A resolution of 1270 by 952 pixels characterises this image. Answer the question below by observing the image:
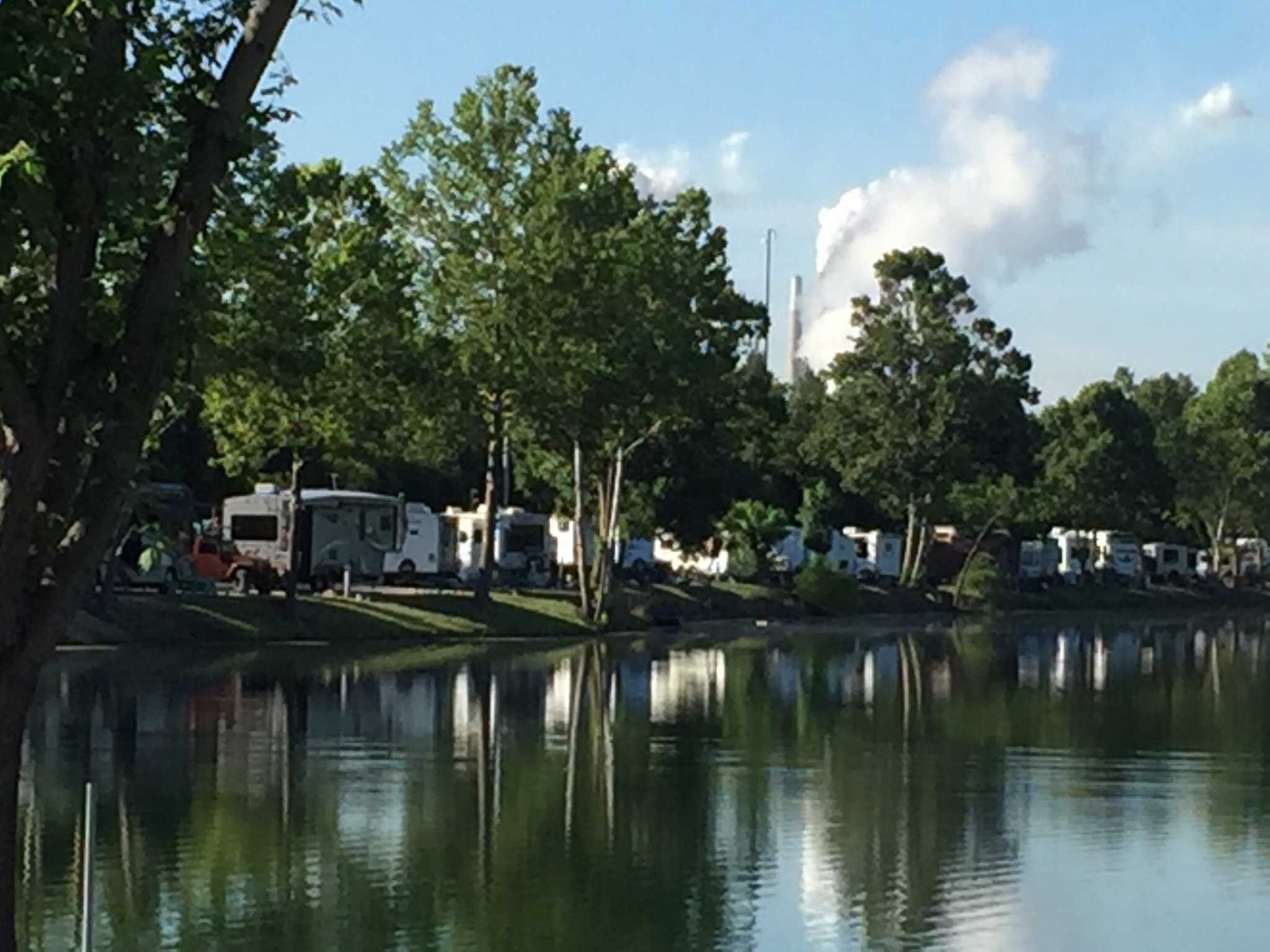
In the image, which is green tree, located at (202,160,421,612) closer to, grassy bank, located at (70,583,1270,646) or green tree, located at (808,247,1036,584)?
grassy bank, located at (70,583,1270,646)

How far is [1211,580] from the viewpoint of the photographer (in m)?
129

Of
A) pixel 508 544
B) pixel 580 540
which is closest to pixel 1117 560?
pixel 508 544

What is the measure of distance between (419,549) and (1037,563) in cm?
4824

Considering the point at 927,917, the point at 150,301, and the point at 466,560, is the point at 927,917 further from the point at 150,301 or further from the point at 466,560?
the point at 466,560

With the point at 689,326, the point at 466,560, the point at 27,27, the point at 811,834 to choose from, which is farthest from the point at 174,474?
the point at 27,27

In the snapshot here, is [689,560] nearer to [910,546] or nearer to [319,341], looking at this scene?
[910,546]

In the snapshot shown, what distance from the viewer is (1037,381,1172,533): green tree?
11412 cm

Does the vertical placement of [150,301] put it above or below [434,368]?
below

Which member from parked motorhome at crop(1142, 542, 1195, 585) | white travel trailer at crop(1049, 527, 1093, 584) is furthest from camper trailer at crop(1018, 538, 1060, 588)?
parked motorhome at crop(1142, 542, 1195, 585)

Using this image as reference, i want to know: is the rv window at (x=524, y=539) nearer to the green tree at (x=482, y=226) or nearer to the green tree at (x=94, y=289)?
the green tree at (x=482, y=226)

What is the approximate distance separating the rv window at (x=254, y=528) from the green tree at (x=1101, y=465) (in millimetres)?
52866

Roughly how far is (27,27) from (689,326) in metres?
57.6

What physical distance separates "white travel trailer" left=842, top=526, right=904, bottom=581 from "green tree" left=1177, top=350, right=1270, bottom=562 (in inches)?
1097

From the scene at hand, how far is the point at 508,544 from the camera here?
82.2m
